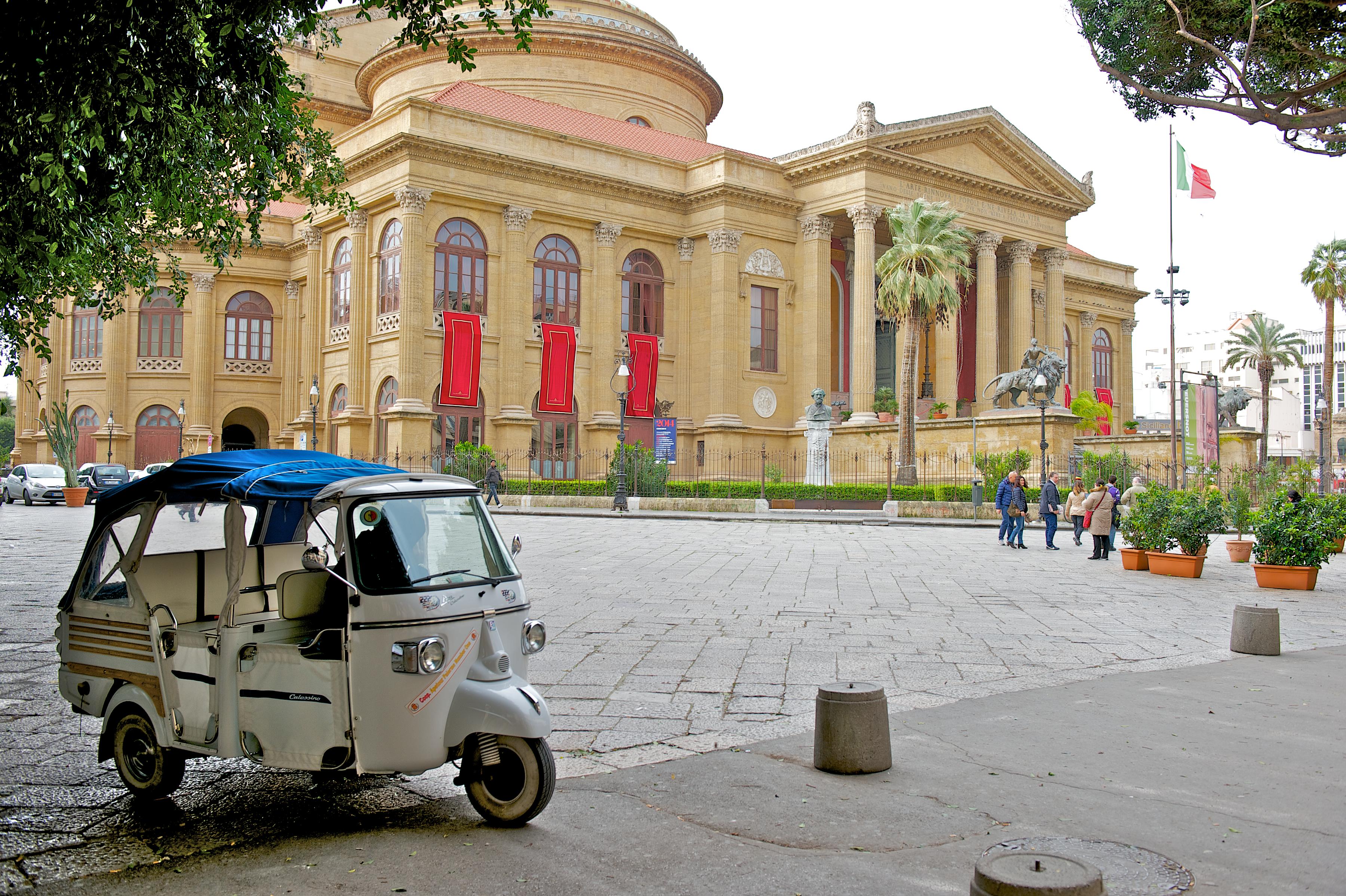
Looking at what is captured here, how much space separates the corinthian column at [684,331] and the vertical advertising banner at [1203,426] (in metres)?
23.3

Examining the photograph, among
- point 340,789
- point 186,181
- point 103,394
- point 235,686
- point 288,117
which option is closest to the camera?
point 235,686

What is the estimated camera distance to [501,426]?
37.7m

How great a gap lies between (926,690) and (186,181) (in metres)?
7.60

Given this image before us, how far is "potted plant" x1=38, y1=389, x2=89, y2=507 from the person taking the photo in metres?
35.3

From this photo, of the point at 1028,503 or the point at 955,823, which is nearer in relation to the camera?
the point at 955,823

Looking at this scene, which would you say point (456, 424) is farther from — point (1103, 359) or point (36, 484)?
point (1103, 359)

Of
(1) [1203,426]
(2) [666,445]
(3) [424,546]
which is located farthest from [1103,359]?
(3) [424,546]

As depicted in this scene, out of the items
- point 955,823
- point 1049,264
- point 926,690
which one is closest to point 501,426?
point 1049,264

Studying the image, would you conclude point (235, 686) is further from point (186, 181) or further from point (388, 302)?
point (388, 302)

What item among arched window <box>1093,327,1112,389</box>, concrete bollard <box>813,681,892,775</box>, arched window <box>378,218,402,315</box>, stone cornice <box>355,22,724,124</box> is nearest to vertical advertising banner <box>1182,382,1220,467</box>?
concrete bollard <box>813,681,892,775</box>

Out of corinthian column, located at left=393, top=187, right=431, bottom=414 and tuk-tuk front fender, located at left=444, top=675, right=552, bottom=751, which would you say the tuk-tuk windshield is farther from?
corinthian column, located at left=393, top=187, right=431, bottom=414

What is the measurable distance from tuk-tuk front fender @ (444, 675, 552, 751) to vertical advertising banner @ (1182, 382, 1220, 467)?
18529 mm

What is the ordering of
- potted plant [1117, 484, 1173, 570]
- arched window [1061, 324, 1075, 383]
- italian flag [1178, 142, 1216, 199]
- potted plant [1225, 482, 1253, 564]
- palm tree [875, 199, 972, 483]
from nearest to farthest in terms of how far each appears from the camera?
potted plant [1117, 484, 1173, 570], potted plant [1225, 482, 1253, 564], italian flag [1178, 142, 1216, 199], palm tree [875, 199, 972, 483], arched window [1061, 324, 1075, 383]

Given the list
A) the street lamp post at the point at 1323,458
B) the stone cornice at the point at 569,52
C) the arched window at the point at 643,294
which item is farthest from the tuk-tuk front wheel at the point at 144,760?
the stone cornice at the point at 569,52
